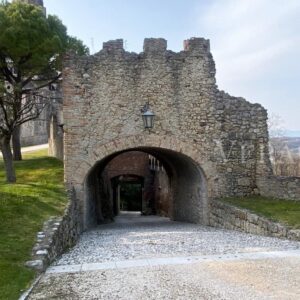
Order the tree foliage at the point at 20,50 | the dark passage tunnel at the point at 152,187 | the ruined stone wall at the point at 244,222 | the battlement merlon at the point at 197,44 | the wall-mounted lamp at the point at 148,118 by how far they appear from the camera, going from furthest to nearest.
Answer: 1. the dark passage tunnel at the point at 152,187
2. the tree foliage at the point at 20,50
3. the battlement merlon at the point at 197,44
4. the wall-mounted lamp at the point at 148,118
5. the ruined stone wall at the point at 244,222

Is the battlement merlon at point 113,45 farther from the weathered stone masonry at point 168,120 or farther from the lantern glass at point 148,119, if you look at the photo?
the lantern glass at point 148,119

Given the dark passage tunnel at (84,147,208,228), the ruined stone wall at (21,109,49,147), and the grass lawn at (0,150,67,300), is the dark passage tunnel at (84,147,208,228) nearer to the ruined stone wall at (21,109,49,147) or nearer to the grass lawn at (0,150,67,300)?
the grass lawn at (0,150,67,300)

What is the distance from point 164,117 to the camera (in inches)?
567

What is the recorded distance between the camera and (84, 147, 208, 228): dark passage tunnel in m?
15.5

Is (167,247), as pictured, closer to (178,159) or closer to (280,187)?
(280,187)

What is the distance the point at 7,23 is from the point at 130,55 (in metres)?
4.39

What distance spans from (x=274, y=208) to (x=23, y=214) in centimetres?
624

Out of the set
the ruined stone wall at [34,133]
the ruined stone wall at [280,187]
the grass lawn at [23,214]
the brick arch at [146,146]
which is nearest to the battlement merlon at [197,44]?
the brick arch at [146,146]

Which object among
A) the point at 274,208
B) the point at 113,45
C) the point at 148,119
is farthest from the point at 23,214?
the point at 113,45

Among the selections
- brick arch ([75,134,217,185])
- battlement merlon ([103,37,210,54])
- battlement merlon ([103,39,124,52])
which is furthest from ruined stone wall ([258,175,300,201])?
battlement merlon ([103,39,124,52])

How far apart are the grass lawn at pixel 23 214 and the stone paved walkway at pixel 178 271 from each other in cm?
36

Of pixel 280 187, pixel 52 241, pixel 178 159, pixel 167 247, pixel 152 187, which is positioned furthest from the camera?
pixel 152 187

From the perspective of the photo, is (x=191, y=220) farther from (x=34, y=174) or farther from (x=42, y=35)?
(x=42, y=35)

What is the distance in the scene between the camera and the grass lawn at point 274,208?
1018 centimetres
